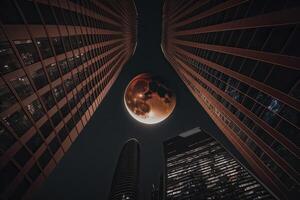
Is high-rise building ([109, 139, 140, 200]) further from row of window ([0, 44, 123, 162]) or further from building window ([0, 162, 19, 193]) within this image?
building window ([0, 162, 19, 193])

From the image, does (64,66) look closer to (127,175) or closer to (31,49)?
(31,49)

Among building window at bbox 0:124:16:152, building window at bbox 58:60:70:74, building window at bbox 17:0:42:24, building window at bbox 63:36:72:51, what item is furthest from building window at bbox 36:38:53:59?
building window at bbox 0:124:16:152

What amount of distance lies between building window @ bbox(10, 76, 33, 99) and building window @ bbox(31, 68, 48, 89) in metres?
1.11

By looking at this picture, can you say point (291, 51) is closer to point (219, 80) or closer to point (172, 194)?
point (219, 80)

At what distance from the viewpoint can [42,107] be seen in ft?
85.8

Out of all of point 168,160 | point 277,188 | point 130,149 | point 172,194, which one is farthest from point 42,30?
point 130,149

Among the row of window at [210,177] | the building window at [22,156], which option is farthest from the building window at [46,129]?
the row of window at [210,177]

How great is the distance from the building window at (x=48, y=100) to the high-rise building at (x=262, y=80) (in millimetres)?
21695

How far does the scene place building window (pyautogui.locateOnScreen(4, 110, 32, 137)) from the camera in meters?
20.9

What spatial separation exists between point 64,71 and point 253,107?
22.9 meters

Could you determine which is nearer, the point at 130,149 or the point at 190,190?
the point at 190,190

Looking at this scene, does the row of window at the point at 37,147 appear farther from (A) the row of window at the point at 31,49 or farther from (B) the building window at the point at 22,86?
(A) the row of window at the point at 31,49

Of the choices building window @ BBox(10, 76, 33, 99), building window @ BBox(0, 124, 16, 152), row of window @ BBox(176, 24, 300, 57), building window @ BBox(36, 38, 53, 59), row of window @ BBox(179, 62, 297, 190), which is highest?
row of window @ BBox(176, 24, 300, 57)

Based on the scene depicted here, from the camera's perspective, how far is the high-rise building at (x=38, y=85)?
66.0 feet
